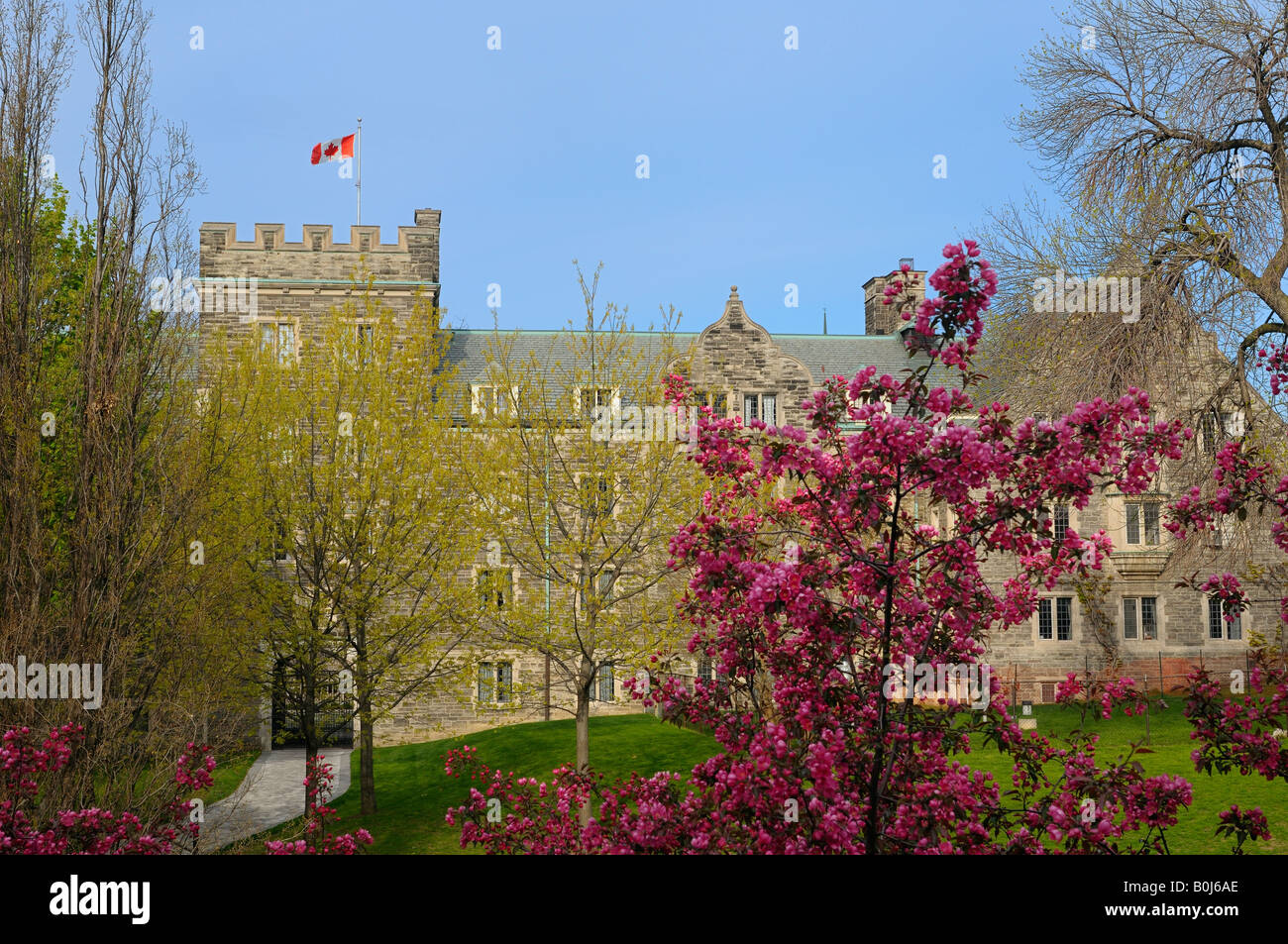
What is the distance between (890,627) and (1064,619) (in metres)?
32.1

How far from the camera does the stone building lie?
32781mm

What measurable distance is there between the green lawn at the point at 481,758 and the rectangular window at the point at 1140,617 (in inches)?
699

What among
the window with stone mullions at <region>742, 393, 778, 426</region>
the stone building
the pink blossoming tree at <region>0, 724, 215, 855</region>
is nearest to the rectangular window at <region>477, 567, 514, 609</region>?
the stone building

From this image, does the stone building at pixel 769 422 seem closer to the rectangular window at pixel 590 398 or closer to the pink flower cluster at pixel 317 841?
the rectangular window at pixel 590 398

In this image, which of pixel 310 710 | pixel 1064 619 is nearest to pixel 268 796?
A: pixel 310 710

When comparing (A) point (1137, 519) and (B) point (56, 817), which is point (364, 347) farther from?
(A) point (1137, 519)

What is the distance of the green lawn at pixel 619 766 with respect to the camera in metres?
→ 16.5

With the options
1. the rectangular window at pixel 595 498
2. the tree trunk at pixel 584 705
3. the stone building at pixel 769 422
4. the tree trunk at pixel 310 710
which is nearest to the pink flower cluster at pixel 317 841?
the tree trunk at pixel 584 705

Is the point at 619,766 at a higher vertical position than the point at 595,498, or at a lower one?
lower

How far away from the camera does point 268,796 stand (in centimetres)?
2519

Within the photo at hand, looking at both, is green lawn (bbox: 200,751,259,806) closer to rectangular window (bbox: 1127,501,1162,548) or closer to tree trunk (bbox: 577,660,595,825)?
tree trunk (bbox: 577,660,595,825)

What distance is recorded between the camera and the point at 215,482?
731 inches

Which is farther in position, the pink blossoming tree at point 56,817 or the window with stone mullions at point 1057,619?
the window with stone mullions at point 1057,619
